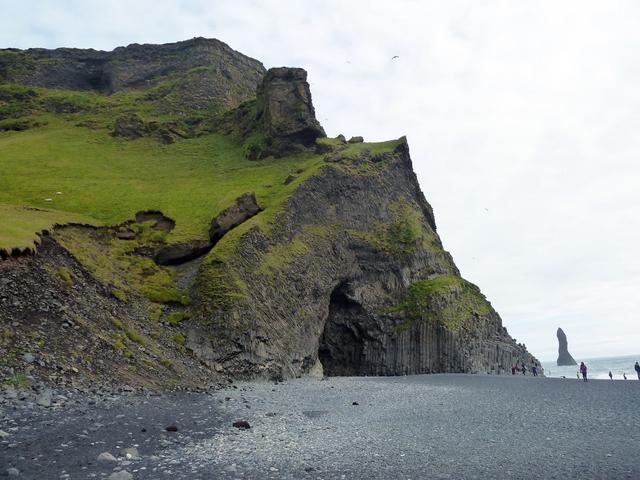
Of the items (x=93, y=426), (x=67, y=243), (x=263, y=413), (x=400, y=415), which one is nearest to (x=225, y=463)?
(x=93, y=426)

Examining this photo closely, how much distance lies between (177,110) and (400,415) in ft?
313

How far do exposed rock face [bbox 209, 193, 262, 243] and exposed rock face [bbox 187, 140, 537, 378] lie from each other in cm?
326

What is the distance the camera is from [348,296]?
5872cm

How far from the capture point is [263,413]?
74.6 feet

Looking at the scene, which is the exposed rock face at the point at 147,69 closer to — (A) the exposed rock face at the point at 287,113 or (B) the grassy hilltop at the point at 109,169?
(B) the grassy hilltop at the point at 109,169

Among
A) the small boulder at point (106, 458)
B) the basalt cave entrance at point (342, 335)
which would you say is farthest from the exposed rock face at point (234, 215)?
the small boulder at point (106, 458)

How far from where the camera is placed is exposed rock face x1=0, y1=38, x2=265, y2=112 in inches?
4535

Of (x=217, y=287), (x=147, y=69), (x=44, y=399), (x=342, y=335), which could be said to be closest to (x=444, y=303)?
(x=342, y=335)

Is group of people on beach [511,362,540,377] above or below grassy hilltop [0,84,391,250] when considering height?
below

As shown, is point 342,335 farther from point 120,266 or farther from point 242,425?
point 242,425

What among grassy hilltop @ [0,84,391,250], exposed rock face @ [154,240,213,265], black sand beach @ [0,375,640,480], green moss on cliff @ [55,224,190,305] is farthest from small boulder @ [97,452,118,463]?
exposed rock face @ [154,240,213,265]

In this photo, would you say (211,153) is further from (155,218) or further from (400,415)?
(400,415)

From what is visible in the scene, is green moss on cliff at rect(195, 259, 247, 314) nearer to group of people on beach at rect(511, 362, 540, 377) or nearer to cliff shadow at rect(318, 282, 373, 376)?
cliff shadow at rect(318, 282, 373, 376)

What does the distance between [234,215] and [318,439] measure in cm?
3415
